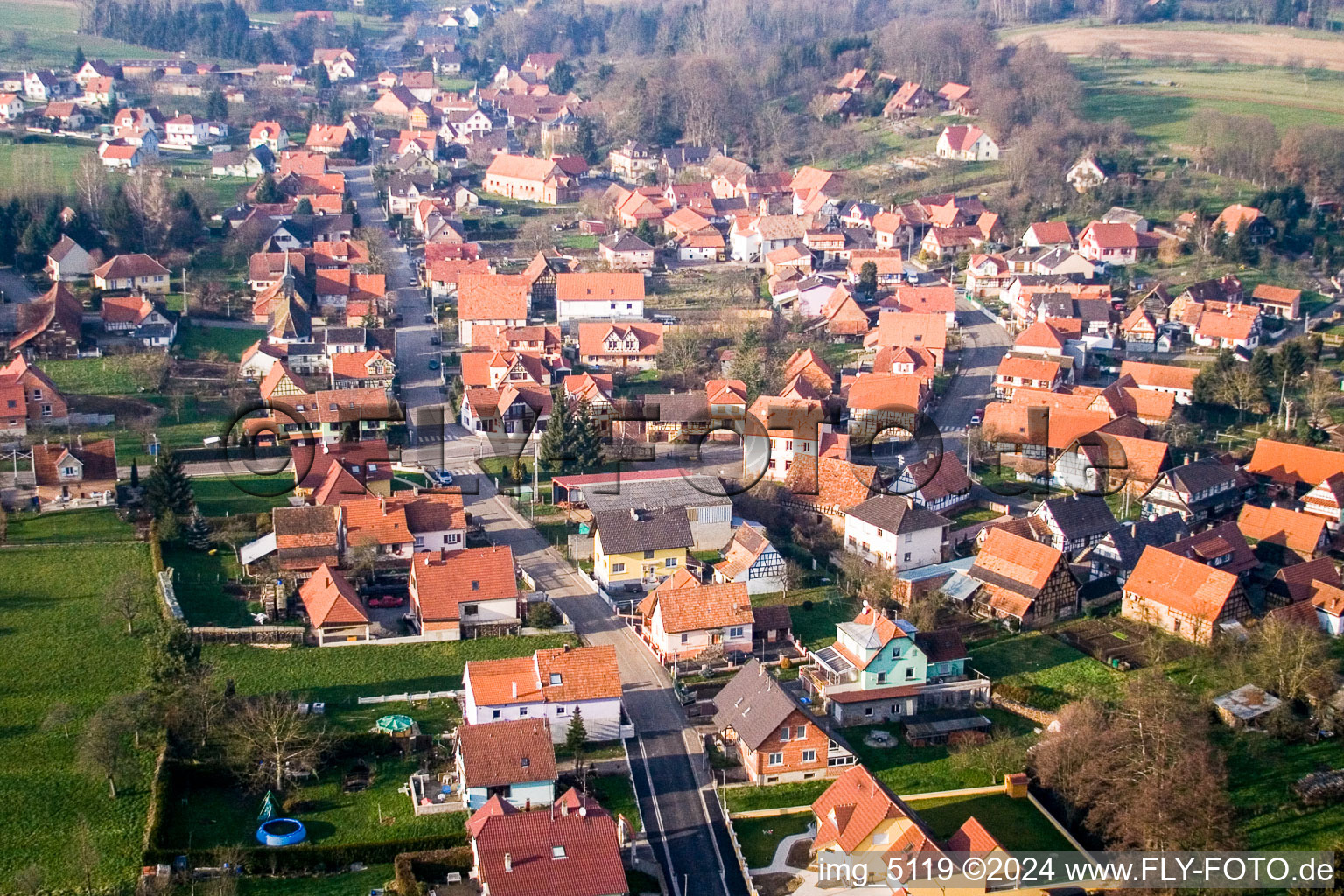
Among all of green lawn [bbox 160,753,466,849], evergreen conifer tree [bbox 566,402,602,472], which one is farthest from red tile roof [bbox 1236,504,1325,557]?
green lawn [bbox 160,753,466,849]

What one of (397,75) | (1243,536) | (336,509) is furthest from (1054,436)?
(397,75)

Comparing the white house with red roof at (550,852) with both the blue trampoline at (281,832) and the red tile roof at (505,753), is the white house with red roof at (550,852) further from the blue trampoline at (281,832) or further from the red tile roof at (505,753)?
the blue trampoline at (281,832)

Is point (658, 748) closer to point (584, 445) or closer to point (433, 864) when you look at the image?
point (433, 864)

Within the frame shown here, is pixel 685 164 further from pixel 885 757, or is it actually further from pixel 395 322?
pixel 885 757

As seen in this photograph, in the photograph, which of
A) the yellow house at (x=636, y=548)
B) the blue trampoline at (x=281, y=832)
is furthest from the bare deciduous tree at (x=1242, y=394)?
the blue trampoline at (x=281, y=832)

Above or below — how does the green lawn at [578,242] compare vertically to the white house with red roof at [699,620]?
above
